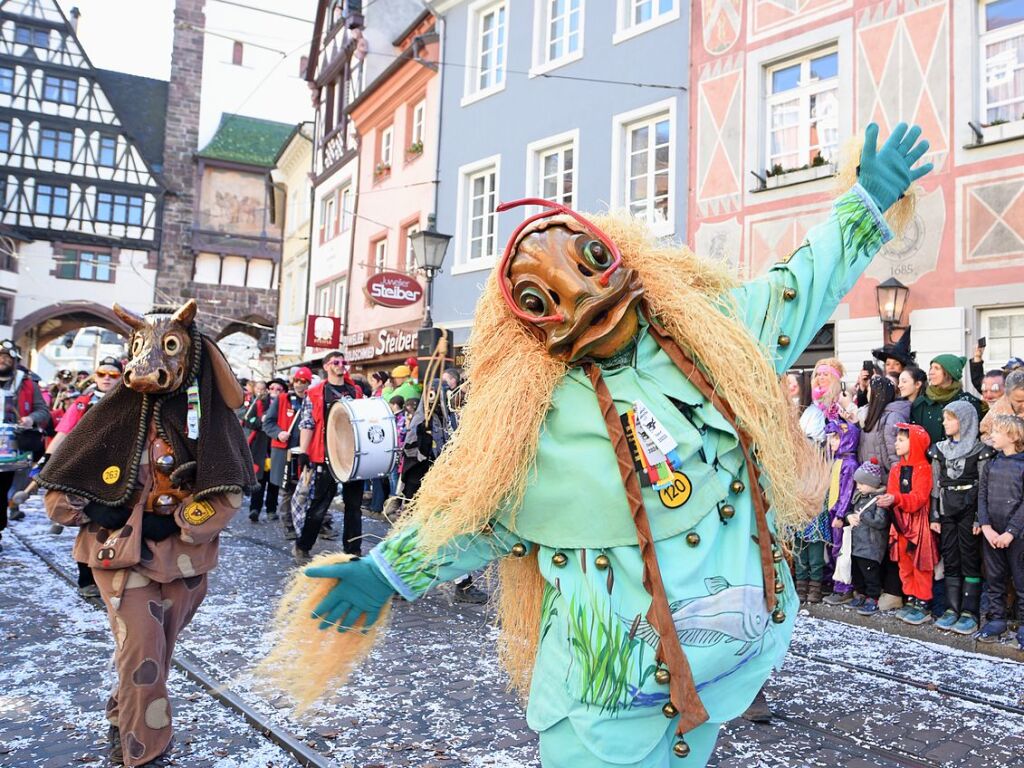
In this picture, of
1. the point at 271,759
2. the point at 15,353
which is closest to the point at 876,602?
the point at 271,759

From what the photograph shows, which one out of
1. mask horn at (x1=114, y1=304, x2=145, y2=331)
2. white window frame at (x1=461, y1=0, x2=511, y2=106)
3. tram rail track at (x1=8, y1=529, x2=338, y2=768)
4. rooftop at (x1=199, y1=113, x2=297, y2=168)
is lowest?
tram rail track at (x1=8, y1=529, x2=338, y2=768)

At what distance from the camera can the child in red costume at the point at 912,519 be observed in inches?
250

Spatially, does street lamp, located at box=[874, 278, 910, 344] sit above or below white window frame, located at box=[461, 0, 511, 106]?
below

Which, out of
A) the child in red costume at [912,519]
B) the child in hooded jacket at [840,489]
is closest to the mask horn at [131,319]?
the child in hooded jacket at [840,489]

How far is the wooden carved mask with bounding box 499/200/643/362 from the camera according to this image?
1.99 metres

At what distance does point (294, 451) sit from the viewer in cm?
905

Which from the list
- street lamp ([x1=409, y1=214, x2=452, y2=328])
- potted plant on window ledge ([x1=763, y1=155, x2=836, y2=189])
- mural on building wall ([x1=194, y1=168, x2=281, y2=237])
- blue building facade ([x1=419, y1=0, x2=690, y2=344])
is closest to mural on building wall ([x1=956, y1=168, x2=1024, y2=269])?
potted plant on window ledge ([x1=763, y1=155, x2=836, y2=189])

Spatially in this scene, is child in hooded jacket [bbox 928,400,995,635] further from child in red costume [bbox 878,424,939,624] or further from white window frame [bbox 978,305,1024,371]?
white window frame [bbox 978,305,1024,371]

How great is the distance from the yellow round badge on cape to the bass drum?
291cm

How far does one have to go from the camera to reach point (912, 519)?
646 centimetres

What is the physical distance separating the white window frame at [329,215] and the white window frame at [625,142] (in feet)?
41.0

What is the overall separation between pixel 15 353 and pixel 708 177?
29.9 feet

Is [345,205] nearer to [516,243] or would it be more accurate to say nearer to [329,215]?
[329,215]

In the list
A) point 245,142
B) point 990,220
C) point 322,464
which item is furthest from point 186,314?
point 245,142
